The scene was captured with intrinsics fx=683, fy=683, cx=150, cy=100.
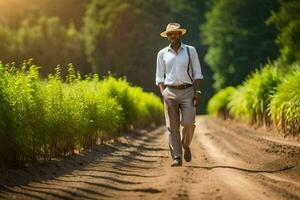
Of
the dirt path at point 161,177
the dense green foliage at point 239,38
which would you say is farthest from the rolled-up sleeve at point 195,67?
the dense green foliage at point 239,38

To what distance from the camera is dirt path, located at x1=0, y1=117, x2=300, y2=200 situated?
25.9ft

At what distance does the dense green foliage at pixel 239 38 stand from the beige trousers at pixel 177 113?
144 feet

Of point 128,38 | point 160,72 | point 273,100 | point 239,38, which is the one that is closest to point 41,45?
point 128,38

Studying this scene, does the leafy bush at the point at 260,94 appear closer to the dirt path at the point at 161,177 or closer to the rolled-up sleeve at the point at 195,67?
the dirt path at the point at 161,177

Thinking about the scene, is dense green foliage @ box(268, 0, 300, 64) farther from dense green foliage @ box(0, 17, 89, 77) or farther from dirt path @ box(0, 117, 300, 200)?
dirt path @ box(0, 117, 300, 200)

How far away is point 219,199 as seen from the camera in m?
7.34

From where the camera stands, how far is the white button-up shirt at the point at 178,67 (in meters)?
11.3

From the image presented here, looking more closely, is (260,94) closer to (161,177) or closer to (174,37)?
(174,37)

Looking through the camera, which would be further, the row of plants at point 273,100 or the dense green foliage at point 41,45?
the dense green foliage at point 41,45

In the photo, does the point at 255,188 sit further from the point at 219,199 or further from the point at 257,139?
the point at 257,139

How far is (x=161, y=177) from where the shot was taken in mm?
9633

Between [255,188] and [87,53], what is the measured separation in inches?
2245

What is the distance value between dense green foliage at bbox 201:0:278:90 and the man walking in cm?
4394

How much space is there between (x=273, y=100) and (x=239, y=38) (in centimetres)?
3725
